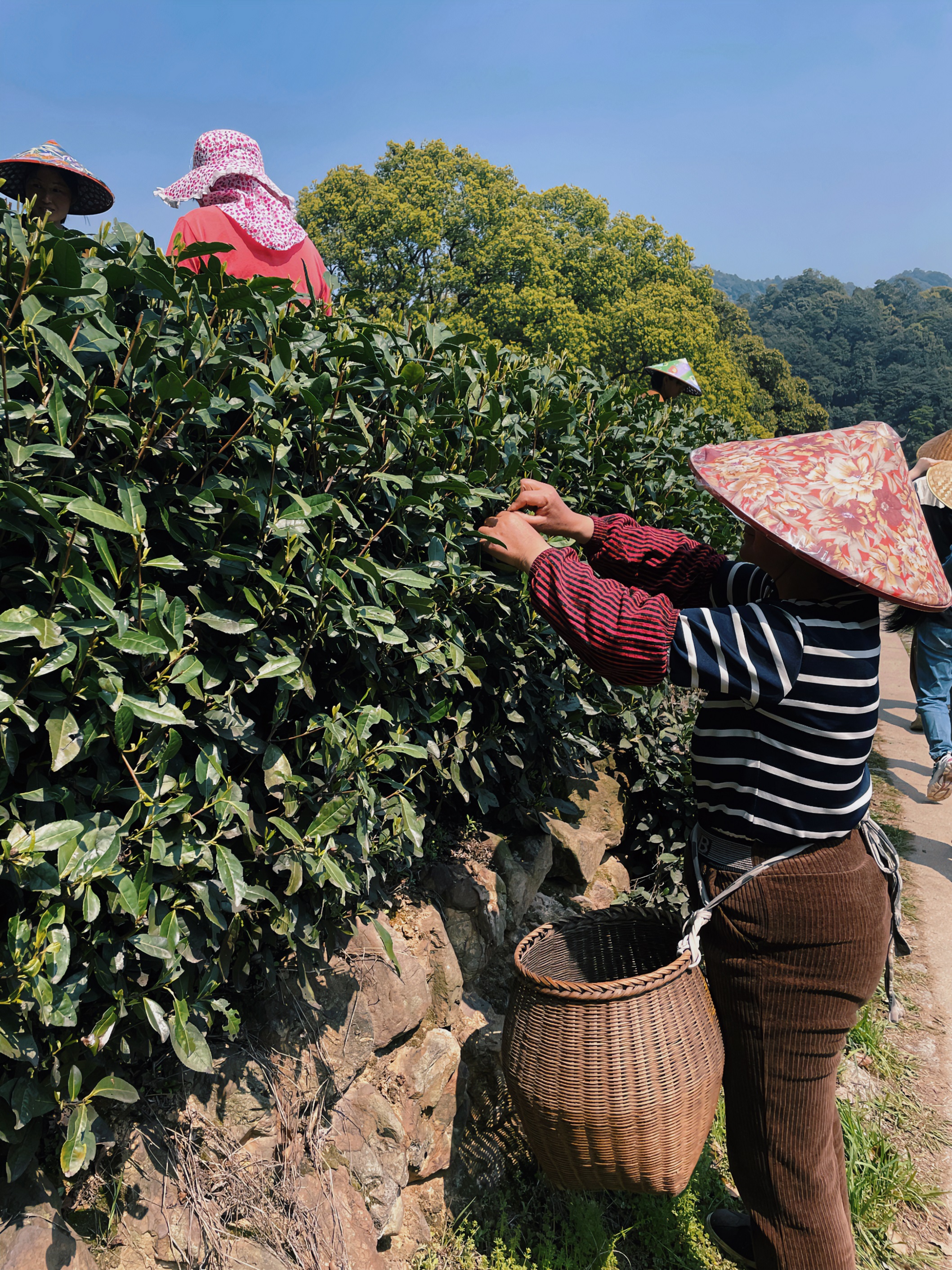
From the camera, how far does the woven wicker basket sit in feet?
6.26

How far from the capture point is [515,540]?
1965mm

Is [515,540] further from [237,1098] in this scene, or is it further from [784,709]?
[237,1098]

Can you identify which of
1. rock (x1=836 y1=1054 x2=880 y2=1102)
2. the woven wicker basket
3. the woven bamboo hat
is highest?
the woven bamboo hat

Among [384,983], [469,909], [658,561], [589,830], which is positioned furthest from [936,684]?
[384,983]

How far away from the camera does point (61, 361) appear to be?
4.71 feet

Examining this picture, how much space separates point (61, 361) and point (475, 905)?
206 centimetres

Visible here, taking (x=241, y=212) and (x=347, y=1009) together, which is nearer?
(x=347, y=1009)

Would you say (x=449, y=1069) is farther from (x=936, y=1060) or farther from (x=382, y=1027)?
(x=936, y=1060)

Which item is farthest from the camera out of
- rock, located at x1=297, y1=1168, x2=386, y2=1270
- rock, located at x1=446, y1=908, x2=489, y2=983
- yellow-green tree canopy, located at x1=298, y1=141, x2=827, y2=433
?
yellow-green tree canopy, located at x1=298, y1=141, x2=827, y2=433

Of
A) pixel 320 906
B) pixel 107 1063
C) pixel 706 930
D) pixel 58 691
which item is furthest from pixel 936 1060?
pixel 58 691

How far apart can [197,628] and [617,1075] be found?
4.46 ft

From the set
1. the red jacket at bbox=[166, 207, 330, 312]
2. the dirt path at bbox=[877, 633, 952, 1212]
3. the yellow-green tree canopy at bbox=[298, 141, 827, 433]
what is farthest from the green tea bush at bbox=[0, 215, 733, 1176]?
the yellow-green tree canopy at bbox=[298, 141, 827, 433]

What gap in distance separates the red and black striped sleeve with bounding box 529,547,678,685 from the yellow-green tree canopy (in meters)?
24.6

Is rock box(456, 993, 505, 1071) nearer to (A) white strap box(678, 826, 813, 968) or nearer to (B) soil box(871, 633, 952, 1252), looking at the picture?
(A) white strap box(678, 826, 813, 968)
